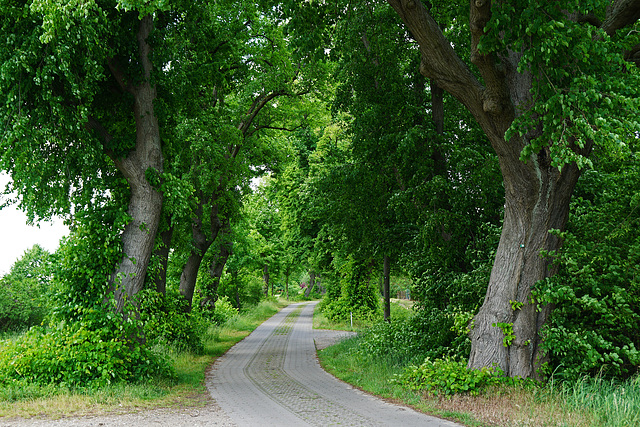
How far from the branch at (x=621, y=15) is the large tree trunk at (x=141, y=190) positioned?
911 cm

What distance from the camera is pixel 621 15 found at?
24.7ft

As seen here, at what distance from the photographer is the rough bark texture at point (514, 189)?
308 inches

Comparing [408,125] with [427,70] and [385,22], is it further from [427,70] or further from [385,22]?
[427,70]

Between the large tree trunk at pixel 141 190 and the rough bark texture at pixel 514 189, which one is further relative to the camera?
the large tree trunk at pixel 141 190

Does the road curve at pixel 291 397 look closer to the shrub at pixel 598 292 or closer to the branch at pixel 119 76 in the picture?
the shrub at pixel 598 292

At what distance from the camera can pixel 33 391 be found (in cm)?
776

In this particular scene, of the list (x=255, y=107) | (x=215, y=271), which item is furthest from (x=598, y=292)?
(x=215, y=271)

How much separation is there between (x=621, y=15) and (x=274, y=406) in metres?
8.86

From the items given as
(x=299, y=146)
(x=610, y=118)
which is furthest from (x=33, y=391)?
(x=299, y=146)

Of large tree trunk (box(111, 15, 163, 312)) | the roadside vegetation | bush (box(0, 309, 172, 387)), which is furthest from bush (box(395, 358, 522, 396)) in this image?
large tree trunk (box(111, 15, 163, 312))

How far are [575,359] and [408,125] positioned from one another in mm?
6758

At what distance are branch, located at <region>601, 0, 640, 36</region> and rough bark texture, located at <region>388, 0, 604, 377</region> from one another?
57.8 inches

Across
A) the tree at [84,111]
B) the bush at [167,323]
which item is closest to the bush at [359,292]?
the bush at [167,323]

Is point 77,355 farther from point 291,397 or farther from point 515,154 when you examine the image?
point 515,154
